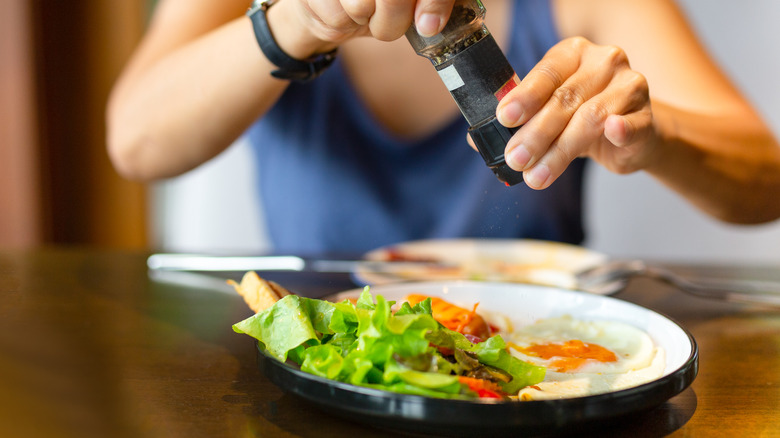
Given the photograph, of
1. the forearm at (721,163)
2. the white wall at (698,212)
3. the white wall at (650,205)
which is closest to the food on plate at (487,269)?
the forearm at (721,163)

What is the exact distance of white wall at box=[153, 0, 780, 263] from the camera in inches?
118

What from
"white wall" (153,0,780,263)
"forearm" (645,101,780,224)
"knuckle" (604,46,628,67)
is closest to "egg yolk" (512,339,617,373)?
"knuckle" (604,46,628,67)

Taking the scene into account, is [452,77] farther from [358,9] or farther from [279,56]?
[279,56]

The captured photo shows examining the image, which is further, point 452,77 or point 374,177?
point 374,177

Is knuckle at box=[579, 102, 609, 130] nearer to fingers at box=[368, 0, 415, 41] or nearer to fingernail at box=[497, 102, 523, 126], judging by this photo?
fingernail at box=[497, 102, 523, 126]

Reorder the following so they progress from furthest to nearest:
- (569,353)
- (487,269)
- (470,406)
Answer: (487,269), (569,353), (470,406)

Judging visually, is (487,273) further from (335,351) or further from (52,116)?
(52,116)

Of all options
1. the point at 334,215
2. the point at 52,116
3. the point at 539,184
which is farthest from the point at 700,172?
the point at 52,116

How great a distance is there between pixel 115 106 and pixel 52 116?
1.55 metres

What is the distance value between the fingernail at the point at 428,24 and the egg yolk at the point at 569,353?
372 millimetres

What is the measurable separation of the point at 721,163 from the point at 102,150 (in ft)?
9.03

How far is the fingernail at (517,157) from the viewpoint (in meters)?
0.68

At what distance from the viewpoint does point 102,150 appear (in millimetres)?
3070

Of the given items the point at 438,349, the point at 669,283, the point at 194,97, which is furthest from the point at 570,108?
the point at 194,97
